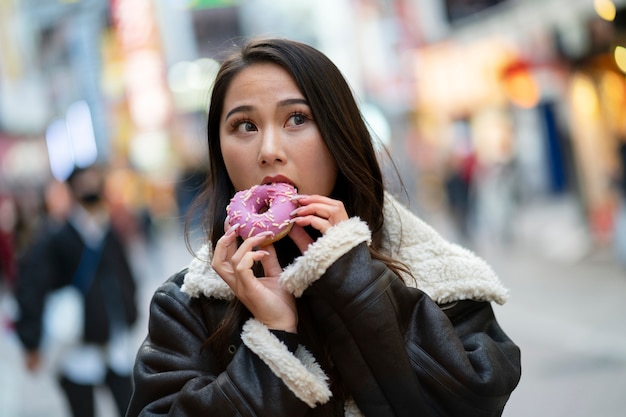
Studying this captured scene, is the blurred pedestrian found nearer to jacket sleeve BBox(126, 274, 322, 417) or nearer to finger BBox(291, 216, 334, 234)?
jacket sleeve BBox(126, 274, 322, 417)

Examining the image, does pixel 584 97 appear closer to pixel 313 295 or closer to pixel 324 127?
pixel 324 127

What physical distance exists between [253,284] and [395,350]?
35 centimetres

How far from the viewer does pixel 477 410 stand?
6.49 feet

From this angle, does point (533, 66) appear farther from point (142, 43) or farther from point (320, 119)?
point (142, 43)

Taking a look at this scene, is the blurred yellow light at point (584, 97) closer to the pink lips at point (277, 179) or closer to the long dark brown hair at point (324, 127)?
the long dark brown hair at point (324, 127)

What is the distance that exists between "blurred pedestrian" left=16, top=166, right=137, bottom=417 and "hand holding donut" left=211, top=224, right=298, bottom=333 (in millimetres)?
3057

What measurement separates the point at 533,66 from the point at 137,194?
3249 cm

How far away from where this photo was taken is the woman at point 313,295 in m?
1.91

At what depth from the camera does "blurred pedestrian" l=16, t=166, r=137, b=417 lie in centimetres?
482

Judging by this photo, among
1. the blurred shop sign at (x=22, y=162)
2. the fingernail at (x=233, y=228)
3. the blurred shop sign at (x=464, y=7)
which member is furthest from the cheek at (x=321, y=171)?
the blurred shop sign at (x=22, y=162)

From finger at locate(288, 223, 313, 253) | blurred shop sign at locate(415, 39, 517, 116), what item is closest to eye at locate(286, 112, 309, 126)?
finger at locate(288, 223, 313, 253)

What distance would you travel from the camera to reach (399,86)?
93.5ft

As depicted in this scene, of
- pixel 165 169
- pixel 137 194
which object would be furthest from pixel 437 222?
pixel 165 169

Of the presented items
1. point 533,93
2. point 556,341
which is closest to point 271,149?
point 556,341
